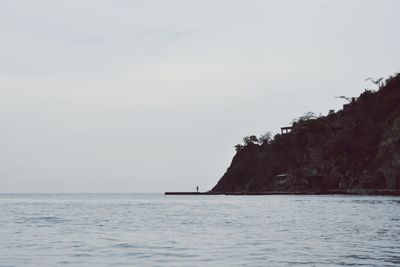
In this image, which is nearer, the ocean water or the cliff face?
the ocean water

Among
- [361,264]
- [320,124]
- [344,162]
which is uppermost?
[320,124]

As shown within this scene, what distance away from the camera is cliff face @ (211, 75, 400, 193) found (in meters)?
145

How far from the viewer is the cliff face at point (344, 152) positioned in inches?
5699

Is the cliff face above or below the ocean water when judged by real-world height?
above

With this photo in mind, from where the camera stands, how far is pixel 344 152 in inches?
6481

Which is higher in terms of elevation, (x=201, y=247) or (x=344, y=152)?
(x=344, y=152)

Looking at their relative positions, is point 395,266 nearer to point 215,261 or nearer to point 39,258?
point 215,261

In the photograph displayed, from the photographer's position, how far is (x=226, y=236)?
31.6m

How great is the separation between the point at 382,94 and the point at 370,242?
153m

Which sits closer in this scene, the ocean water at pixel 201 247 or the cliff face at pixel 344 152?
the ocean water at pixel 201 247

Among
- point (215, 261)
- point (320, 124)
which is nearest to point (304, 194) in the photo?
point (320, 124)

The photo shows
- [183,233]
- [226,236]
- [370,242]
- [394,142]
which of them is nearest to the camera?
[370,242]

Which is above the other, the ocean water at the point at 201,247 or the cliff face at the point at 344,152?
the cliff face at the point at 344,152

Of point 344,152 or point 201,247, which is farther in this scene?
point 344,152
